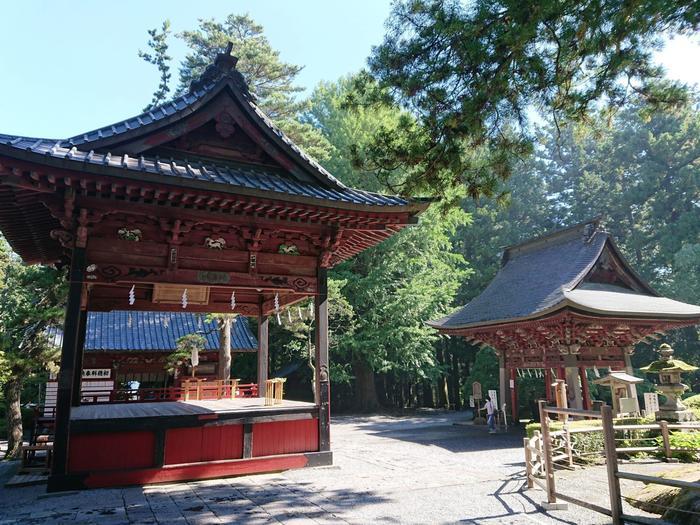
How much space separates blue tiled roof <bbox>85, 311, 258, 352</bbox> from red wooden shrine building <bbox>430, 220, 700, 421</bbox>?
27.5 ft

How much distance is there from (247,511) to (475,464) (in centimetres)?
558

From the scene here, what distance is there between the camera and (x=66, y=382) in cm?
689

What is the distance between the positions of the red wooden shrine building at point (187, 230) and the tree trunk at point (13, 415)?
16.6ft

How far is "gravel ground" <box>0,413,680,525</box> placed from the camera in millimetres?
5656

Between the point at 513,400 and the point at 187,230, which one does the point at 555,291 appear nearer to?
the point at 513,400

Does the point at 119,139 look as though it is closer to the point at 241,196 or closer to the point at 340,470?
the point at 241,196

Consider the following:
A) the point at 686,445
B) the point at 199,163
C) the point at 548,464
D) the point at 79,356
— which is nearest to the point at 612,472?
the point at 548,464

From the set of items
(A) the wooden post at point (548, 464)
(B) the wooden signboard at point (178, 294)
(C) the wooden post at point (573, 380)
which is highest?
(B) the wooden signboard at point (178, 294)

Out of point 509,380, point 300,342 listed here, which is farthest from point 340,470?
point 300,342

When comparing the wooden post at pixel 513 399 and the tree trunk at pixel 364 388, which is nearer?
the wooden post at pixel 513 399

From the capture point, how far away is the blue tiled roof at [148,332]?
18.0 m

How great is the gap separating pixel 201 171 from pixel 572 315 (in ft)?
36.7

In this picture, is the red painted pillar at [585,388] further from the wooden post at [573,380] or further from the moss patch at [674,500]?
the moss patch at [674,500]

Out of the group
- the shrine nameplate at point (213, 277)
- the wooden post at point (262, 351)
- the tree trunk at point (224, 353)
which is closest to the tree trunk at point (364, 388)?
the tree trunk at point (224, 353)
